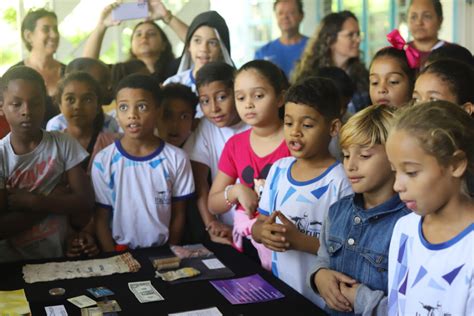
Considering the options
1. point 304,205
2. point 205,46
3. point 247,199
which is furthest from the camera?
point 205,46

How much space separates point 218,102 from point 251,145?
0.33 meters

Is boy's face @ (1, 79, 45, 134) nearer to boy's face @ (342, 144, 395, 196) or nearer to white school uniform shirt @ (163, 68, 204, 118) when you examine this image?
white school uniform shirt @ (163, 68, 204, 118)

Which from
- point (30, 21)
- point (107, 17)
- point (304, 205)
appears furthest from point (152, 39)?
point (304, 205)

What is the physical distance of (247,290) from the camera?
169cm

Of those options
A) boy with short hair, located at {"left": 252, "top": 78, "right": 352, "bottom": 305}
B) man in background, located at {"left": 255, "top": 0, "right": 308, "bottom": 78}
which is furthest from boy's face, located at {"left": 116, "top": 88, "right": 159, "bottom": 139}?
man in background, located at {"left": 255, "top": 0, "right": 308, "bottom": 78}

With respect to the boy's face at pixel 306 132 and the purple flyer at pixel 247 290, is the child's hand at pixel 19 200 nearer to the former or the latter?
the purple flyer at pixel 247 290

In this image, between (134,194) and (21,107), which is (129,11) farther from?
(134,194)

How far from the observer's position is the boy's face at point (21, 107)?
2197 millimetres

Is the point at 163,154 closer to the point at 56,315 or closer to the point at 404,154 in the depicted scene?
the point at 56,315

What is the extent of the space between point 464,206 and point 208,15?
2076mm

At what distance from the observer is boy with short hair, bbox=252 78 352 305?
186 centimetres

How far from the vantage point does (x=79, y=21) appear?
3107mm

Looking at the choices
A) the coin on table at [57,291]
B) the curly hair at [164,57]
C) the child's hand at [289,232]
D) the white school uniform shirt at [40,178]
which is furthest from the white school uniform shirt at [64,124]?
the child's hand at [289,232]

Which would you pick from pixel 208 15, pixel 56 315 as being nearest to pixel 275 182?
pixel 56 315
